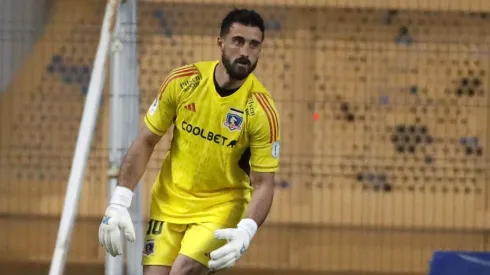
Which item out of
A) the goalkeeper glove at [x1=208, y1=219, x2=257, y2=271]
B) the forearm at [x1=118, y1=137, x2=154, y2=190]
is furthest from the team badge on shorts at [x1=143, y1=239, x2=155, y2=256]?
the goalkeeper glove at [x1=208, y1=219, x2=257, y2=271]

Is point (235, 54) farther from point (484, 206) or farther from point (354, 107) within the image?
point (484, 206)

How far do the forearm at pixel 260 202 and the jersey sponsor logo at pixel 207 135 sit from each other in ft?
0.76

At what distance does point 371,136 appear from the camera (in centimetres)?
787

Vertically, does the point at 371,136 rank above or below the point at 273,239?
above

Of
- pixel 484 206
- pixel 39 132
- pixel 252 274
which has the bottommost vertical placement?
pixel 252 274

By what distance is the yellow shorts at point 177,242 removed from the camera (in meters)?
4.72

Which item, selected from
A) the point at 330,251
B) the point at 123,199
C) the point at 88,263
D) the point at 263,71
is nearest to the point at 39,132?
the point at 88,263

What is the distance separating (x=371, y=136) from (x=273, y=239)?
1052 millimetres

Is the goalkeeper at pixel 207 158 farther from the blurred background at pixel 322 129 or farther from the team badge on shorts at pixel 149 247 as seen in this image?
the blurred background at pixel 322 129

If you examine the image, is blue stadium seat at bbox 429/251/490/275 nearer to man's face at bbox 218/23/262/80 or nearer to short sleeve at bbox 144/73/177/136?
man's face at bbox 218/23/262/80

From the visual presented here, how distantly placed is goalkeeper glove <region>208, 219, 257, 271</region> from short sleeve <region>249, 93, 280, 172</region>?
30 centimetres

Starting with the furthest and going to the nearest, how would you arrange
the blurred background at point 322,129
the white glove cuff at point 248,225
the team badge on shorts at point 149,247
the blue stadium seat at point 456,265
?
the blurred background at point 322,129, the blue stadium seat at point 456,265, the team badge on shorts at point 149,247, the white glove cuff at point 248,225

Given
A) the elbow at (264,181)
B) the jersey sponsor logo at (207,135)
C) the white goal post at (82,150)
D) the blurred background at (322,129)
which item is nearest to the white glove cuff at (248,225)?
the elbow at (264,181)

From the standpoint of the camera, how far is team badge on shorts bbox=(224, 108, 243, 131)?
473 centimetres
